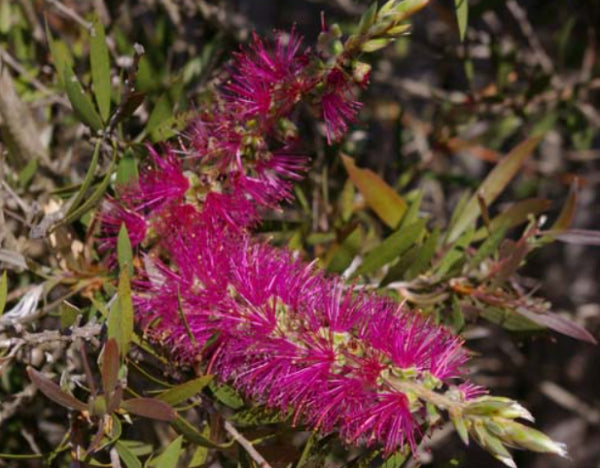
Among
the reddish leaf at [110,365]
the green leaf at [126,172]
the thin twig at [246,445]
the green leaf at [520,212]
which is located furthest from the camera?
the green leaf at [520,212]

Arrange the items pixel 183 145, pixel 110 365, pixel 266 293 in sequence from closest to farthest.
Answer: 1. pixel 110 365
2. pixel 266 293
3. pixel 183 145

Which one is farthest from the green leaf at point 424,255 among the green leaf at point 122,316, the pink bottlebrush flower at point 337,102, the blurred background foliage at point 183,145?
the green leaf at point 122,316

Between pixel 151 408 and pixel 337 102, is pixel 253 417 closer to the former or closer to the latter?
pixel 151 408

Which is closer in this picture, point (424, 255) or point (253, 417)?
point (253, 417)

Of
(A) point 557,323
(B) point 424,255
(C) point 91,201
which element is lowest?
(A) point 557,323

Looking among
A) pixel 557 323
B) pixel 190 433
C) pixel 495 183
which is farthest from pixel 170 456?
pixel 495 183

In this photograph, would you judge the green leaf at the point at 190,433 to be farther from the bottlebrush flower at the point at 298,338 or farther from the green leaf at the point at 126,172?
the green leaf at the point at 126,172

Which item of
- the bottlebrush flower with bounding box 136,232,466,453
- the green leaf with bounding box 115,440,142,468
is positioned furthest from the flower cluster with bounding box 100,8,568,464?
the green leaf with bounding box 115,440,142,468
